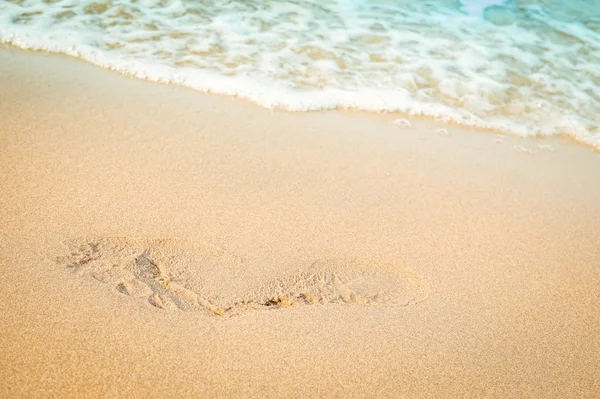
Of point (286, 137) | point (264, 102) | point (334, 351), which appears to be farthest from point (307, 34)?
point (334, 351)

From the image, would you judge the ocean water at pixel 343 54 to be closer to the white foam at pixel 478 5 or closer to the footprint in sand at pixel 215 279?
the white foam at pixel 478 5

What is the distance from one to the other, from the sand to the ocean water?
29 centimetres

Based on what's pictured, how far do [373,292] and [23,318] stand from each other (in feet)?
4.42

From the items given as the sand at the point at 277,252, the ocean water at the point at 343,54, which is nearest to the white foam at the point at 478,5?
the ocean water at the point at 343,54

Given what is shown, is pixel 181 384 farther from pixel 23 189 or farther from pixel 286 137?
pixel 286 137

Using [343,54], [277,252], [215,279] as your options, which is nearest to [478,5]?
[343,54]

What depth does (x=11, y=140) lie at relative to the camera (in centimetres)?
281

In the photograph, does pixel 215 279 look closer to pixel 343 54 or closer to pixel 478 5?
pixel 343 54

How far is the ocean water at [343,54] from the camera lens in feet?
12.4

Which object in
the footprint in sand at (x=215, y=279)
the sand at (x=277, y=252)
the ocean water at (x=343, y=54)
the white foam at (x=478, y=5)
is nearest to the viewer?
the sand at (x=277, y=252)

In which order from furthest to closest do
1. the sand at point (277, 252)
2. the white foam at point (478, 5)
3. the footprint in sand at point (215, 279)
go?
the white foam at point (478, 5) → the footprint in sand at point (215, 279) → the sand at point (277, 252)

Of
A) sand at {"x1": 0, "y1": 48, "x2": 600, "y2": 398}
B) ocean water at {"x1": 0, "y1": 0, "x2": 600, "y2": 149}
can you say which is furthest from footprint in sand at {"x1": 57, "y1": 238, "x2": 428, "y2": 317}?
ocean water at {"x1": 0, "y1": 0, "x2": 600, "y2": 149}

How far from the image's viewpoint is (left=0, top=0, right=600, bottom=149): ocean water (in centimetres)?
378

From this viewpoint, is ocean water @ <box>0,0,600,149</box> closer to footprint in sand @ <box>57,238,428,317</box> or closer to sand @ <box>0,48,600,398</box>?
sand @ <box>0,48,600,398</box>
